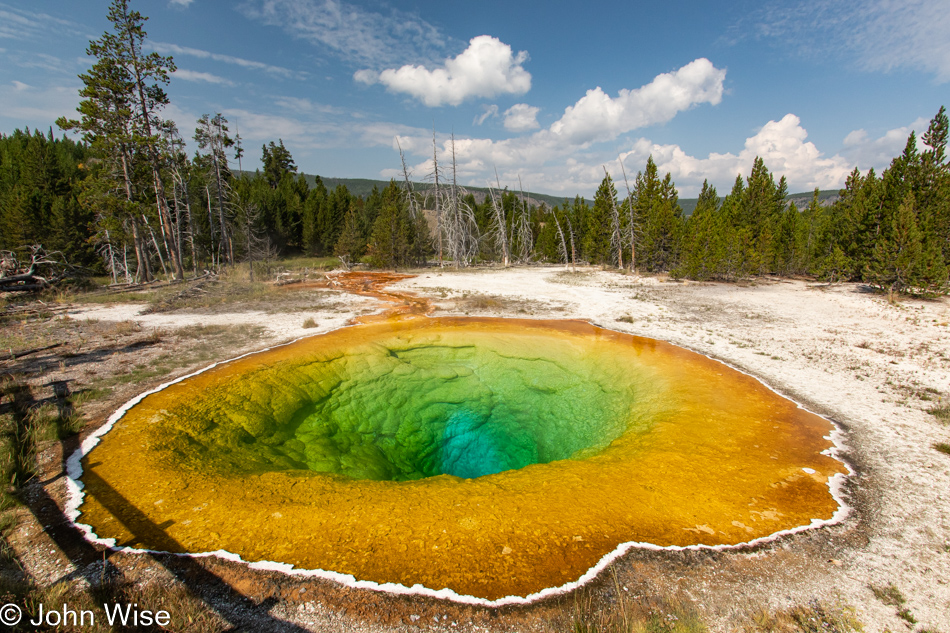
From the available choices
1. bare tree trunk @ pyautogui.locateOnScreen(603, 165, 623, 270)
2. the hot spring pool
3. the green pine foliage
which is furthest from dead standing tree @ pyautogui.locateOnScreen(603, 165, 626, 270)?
the hot spring pool

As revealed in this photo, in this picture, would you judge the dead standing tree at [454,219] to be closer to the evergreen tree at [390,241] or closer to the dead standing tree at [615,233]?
the evergreen tree at [390,241]

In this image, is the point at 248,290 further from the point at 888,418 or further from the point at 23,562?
the point at 888,418

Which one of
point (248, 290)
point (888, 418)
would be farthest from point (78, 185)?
point (888, 418)

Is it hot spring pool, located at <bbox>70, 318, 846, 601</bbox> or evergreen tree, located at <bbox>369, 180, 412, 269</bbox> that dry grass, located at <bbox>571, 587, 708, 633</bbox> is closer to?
hot spring pool, located at <bbox>70, 318, 846, 601</bbox>

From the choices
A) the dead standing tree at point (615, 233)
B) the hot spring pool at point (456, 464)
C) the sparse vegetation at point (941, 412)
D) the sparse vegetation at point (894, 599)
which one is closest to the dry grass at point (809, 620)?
the sparse vegetation at point (894, 599)

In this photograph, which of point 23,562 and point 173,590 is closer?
point 173,590

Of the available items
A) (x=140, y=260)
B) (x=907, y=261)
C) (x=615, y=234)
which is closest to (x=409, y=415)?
(x=140, y=260)

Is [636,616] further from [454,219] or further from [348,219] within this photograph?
[348,219]
